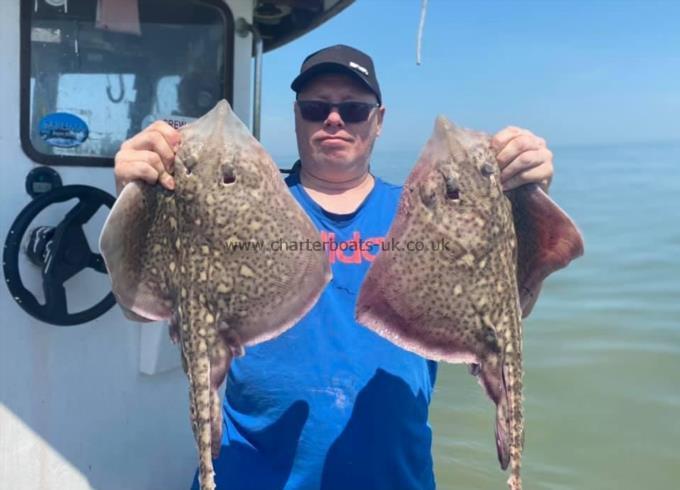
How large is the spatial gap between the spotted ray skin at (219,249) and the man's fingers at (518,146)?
2.44 feet

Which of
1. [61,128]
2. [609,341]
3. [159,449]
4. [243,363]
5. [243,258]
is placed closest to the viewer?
[243,258]

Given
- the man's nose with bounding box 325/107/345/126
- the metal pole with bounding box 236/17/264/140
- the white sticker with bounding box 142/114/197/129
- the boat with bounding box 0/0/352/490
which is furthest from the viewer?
the metal pole with bounding box 236/17/264/140

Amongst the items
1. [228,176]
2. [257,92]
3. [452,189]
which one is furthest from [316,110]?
[257,92]

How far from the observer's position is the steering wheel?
3.10 meters

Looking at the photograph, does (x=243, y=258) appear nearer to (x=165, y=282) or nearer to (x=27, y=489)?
(x=165, y=282)

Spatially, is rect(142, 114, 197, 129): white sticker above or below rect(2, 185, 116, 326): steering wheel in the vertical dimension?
above

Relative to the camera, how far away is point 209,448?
213 cm

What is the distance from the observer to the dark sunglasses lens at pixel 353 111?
2.85 metres

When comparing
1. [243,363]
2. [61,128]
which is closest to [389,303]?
[243,363]

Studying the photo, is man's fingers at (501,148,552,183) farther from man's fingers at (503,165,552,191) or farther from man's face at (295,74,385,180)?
man's face at (295,74,385,180)

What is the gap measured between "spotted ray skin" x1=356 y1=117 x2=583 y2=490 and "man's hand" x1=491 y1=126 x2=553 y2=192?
1.7 inches

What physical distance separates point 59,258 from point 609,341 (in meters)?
10.4

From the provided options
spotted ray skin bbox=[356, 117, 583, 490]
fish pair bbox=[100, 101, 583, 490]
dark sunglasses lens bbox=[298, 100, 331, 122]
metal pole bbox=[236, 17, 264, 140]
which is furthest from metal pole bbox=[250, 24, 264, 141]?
spotted ray skin bbox=[356, 117, 583, 490]

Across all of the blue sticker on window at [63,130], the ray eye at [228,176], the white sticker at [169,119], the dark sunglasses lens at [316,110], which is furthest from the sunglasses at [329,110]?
the blue sticker on window at [63,130]
